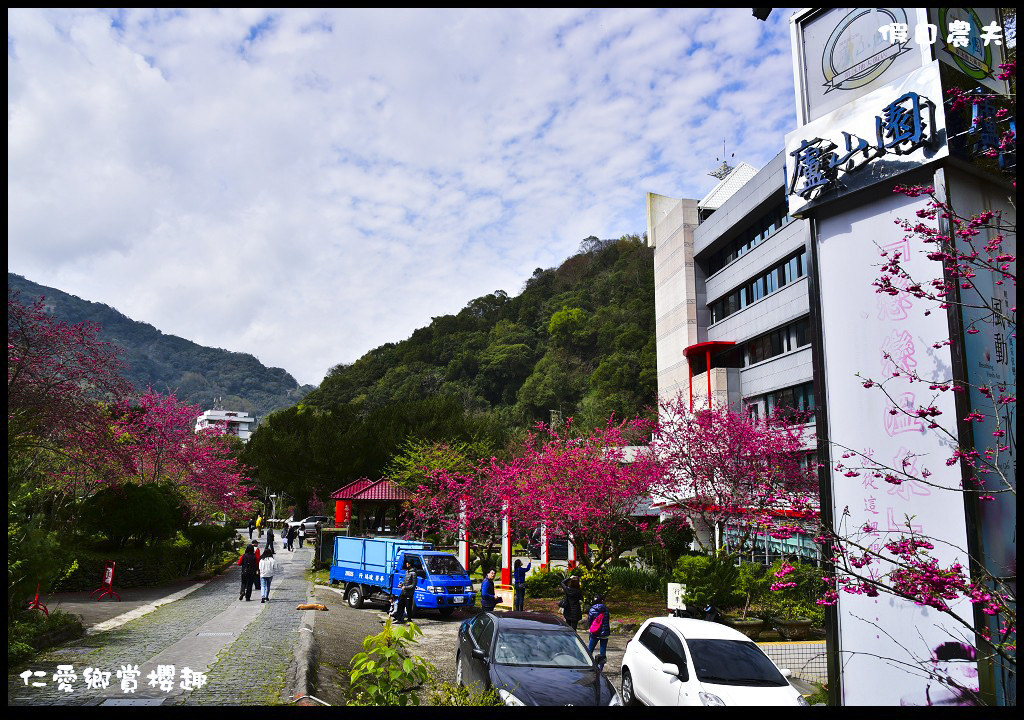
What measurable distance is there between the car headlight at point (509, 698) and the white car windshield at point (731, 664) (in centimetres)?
250

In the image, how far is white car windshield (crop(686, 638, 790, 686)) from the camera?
A: 30.2 feet

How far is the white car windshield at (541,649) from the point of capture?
32.3ft

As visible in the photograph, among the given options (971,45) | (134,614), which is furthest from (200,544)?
(971,45)

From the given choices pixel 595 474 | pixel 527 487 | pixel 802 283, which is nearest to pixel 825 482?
pixel 595 474

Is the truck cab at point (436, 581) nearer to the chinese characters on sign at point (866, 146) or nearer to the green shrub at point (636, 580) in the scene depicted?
the green shrub at point (636, 580)

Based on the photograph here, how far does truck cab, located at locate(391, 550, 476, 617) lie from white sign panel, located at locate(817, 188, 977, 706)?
1203cm

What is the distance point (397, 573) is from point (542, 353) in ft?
232

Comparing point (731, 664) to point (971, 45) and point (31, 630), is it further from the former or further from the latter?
point (31, 630)

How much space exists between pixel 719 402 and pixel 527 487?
15436 millimetres

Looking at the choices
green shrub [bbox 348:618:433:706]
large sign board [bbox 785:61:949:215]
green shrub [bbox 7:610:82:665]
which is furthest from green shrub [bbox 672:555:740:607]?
green shrub [bbox 7:610:82:665]

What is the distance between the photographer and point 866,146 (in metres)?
10.4

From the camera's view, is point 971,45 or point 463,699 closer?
point 463,699

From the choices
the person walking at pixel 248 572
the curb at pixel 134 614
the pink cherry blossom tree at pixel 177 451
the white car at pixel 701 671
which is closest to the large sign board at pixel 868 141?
the white car at pixel 701 671
